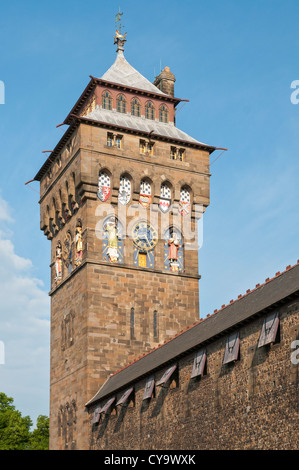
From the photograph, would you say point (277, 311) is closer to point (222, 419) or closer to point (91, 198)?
point (222, 419)

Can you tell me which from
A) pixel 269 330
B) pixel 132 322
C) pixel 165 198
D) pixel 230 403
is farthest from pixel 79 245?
pixel 269 330

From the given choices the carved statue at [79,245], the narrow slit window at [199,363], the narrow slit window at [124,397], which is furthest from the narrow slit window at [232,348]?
the carved statue at [79,245]

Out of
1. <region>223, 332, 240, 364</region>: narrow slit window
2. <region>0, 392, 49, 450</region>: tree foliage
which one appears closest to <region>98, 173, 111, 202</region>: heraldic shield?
<region>223, 332, 240, 364</region>: narrow slit window

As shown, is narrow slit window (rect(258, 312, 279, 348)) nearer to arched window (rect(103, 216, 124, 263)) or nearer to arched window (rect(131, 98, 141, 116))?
arched window (rect(103, 216, 124, 263))

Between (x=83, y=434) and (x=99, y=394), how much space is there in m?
2.66

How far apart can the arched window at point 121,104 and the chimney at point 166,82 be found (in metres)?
5.11

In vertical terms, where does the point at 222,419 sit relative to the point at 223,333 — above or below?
below

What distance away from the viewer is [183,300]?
5409 cm

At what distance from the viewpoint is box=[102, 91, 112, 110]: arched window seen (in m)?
57.0

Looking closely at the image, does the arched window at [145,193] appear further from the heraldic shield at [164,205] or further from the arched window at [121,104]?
the arched window at [121,104]

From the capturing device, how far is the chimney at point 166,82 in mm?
62000
